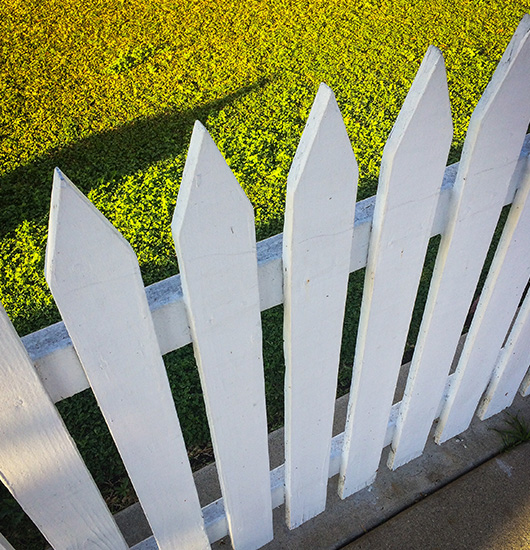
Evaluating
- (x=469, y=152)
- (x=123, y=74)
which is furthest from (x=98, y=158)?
(x=469, y=152)

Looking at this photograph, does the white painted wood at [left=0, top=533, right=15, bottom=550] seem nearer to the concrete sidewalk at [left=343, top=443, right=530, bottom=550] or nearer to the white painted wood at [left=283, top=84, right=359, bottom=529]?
the white painted wood at [left=283, top=84, right=359, bottom=529]

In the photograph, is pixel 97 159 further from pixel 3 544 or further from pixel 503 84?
pixel 503 84

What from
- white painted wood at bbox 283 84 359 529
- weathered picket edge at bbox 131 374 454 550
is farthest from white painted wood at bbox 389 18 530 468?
white painted wood at bbox 283 84 359 529

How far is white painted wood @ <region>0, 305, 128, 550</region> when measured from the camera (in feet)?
3.55

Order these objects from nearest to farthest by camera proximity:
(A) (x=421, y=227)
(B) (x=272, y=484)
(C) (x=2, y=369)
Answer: (C) (x=2, y=369) < (A) (x=421, y=227) < (B) (x=272, y=484)

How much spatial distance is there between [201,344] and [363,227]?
0.52 meters

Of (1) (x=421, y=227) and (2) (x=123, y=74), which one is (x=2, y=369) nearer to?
(1) (x=421, y=227)

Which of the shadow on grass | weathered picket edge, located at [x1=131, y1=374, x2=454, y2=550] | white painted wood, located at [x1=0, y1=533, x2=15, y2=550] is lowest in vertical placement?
weathered picket edge, located at [x1=131, y1=374, x2=454, y2=550]

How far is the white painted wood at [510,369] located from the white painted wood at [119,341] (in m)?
1.44

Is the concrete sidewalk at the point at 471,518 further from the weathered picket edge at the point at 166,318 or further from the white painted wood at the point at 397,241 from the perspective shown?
the weathered picket edge at the point at 166,318

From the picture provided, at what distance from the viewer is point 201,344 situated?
1275 mm

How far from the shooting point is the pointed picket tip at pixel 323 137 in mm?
1059

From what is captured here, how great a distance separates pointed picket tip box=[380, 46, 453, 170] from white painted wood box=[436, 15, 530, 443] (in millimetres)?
120

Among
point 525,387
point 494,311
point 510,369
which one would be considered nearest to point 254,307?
point 494,311
